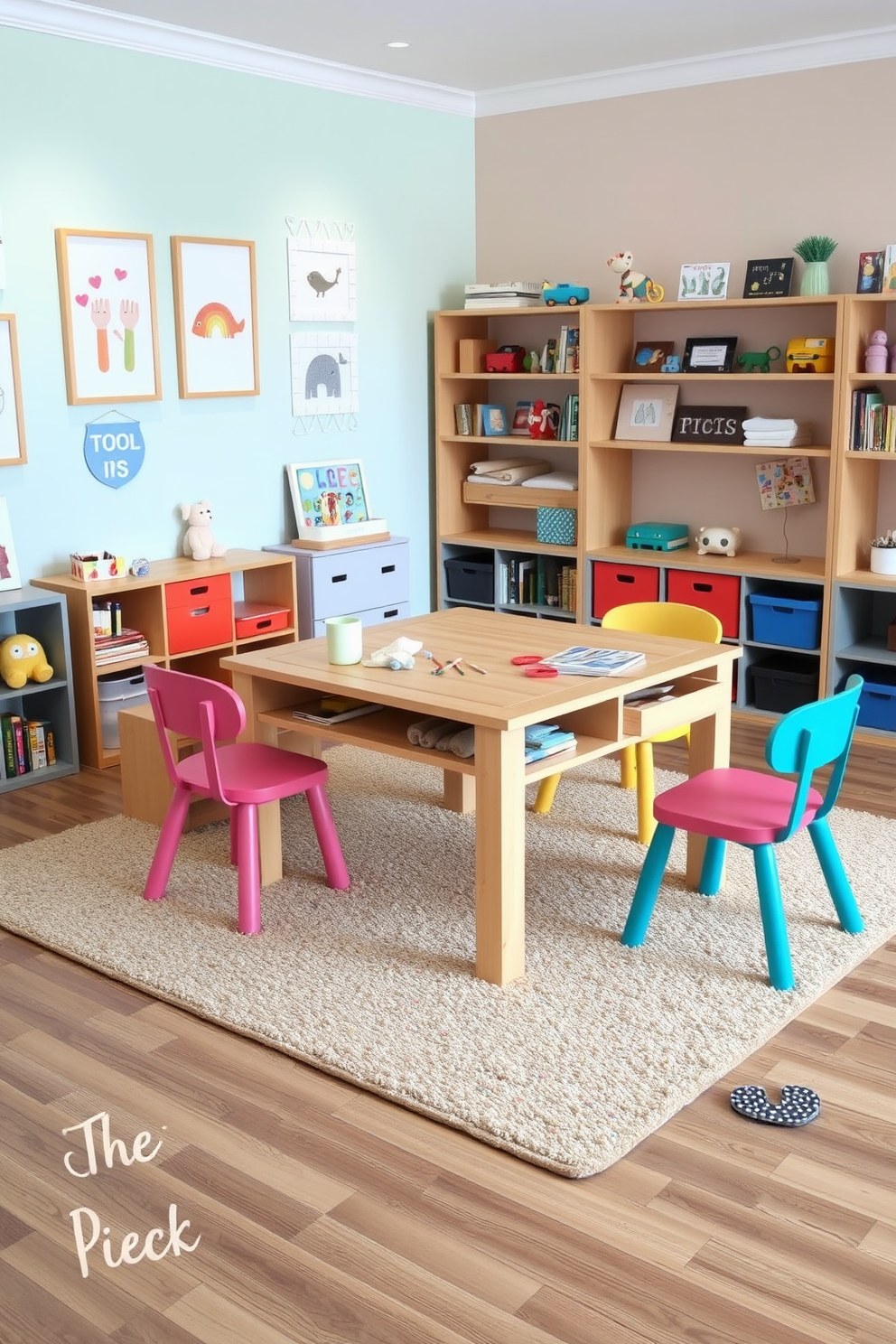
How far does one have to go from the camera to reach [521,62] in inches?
214

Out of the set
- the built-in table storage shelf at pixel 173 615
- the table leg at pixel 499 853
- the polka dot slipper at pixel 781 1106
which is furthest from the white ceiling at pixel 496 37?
the polka dot slipper at pixel 781 1106

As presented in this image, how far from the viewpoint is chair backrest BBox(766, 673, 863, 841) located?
9.40 feet

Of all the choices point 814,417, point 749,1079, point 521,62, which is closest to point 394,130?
point 521,62

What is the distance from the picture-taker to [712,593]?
5371 mm

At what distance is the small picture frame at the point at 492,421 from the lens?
6.14 meters

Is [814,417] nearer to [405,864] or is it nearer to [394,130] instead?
[394,130]

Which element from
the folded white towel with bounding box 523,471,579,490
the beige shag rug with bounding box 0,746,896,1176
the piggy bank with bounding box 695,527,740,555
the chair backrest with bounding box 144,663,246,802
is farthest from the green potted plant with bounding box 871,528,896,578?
the chair backrest with bounding box 144,663,246,802

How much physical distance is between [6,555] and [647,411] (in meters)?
2.72

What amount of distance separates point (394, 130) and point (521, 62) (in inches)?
27.5

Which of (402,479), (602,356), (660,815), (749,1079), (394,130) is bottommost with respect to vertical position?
(749,1079)

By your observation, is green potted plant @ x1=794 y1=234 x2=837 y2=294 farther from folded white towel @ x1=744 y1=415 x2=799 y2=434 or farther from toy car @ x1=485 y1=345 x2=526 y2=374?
toy car @ x1=485 y1=345 x2=526 y2=374

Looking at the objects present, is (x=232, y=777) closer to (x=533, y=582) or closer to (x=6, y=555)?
(x=6, y=555)

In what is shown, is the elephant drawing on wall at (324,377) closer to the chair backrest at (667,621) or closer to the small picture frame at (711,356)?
the small picture frame at (711,356)

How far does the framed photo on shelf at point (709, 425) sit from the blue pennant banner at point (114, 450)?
7.33ft
